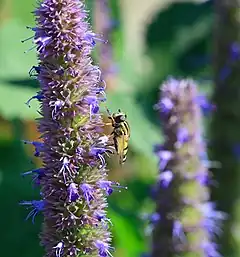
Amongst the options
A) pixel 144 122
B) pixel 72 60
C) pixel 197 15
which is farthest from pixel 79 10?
pixel 197 15

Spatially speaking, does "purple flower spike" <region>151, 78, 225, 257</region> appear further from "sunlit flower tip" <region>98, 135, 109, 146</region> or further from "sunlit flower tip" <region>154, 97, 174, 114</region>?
"sunlit flower tip" <region>98, 135, 109, 146</region>

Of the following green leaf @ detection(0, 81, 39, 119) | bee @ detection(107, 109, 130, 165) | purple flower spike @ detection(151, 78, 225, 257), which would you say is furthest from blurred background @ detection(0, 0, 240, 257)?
bee @ detection(107, 109, 130, 165)

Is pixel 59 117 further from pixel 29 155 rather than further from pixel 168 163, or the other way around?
pixel 29 155

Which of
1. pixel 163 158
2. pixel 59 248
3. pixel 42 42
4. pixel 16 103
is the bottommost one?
pixel 59 248

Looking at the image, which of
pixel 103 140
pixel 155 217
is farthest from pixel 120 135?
pixel 155 217

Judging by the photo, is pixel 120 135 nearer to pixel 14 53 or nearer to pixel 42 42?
pixel 42 42

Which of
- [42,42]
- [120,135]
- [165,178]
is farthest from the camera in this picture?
[165,178]

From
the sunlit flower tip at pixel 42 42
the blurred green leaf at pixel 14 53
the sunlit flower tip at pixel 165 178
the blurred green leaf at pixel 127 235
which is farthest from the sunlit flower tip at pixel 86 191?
the blurred green leaf at pixel 14 53
